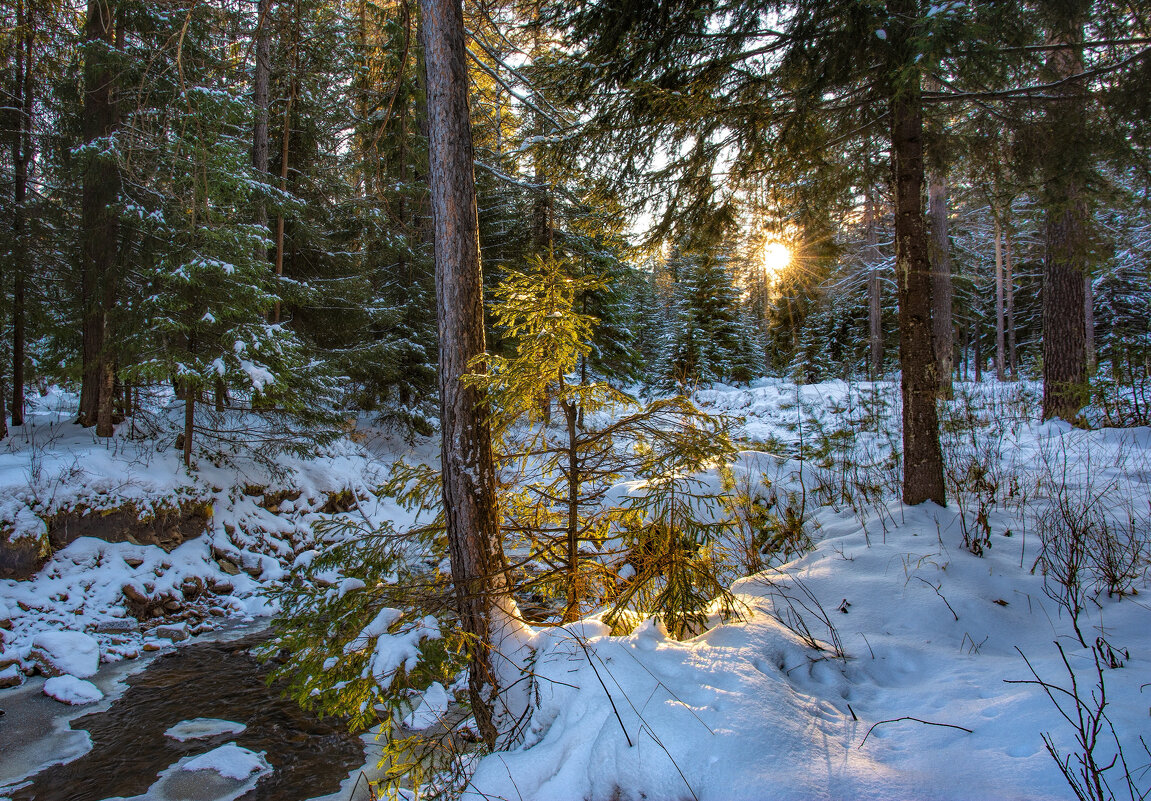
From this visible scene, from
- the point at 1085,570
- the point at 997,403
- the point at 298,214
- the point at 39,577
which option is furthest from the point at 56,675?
the point at 997,403

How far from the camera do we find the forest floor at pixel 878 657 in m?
1.79

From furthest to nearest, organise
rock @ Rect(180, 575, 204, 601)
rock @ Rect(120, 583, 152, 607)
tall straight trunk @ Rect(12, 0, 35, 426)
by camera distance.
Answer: tall straight trunk @ Rect(12, 0, 35, 426)
rock @ Rect(180, 575, 204, 601)
rock @ Rect(120, 583, 152, 607)

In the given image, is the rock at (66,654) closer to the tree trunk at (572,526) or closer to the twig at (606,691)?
the tree trunk at (572,526)

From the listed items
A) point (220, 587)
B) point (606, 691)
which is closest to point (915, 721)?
point (606, 691)

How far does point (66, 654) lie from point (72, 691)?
80cm

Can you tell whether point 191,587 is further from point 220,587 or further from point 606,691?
point 606,691

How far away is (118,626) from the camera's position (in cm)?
578

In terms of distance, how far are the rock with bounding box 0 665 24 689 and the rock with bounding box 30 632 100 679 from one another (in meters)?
0.15

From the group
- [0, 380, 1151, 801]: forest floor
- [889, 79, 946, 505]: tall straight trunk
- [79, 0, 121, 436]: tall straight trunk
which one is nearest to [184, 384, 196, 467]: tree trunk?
[79, 0, 121, 436]: tall straight trunk

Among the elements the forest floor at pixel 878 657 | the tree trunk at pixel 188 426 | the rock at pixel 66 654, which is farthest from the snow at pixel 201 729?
the tree trunk at pixel 188 426

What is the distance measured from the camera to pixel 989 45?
352 centimetres

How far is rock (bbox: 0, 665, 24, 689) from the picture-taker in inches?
179

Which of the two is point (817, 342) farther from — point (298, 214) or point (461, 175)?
point (461, 175)

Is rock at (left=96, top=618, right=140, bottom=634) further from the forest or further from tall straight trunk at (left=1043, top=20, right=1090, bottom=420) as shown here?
tall straight trunk at (left=1043, top=20, right=1090, bottom=420)
